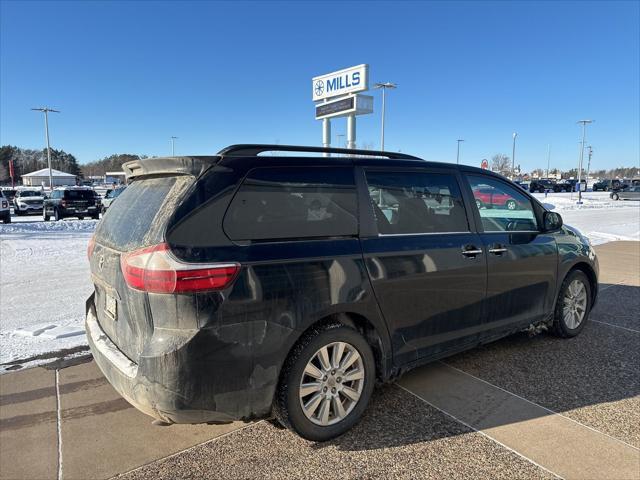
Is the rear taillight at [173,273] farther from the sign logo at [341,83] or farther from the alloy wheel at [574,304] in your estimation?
the sign logo at [341,83]

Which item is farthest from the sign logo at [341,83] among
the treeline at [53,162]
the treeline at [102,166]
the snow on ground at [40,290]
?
the treeline at [102,166]

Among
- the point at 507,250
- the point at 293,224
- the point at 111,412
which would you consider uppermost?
the point at 293,224

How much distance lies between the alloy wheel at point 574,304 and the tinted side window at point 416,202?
6.05 feet

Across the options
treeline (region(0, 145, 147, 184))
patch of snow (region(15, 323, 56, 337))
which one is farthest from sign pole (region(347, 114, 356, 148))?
treeline (region(0, 145, 147, 184))

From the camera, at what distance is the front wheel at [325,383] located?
8.84 ft

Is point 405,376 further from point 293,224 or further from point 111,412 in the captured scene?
point 111,412

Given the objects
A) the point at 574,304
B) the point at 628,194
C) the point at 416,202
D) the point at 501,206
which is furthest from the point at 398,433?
the point at 628,194

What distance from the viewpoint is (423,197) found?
11.6 feet

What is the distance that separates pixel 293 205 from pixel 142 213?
929 mm

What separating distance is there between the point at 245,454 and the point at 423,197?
2239 mm

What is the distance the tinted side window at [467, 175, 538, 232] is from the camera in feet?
13.0

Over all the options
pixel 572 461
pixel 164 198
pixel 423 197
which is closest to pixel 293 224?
pixel 164 198

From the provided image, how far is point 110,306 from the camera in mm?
2891

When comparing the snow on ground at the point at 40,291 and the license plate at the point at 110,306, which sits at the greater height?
the license plate at the point at 110,306
